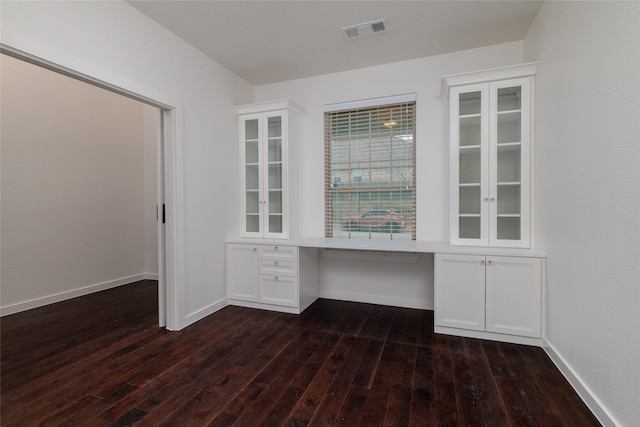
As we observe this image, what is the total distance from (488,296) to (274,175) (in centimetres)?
255

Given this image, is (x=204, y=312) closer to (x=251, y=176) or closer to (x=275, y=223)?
(x=275, y=223)

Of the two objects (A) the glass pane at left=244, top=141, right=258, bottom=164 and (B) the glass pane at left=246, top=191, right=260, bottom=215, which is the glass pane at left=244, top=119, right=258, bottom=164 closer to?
(A) the glass pane at left=244, top=141, right=258, bottom=164

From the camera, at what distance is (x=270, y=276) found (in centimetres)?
325

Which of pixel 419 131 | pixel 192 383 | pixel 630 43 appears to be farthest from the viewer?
pixel 419 131

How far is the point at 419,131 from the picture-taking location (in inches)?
129

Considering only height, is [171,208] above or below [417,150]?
below

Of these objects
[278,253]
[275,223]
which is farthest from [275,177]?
[278,253]

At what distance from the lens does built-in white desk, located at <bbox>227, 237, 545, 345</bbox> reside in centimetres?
239

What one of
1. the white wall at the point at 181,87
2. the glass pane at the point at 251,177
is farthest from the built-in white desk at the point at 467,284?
the glass pane at the point at 251,177

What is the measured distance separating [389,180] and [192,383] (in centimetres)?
275

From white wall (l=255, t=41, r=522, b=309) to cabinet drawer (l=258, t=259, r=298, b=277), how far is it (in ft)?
2.11

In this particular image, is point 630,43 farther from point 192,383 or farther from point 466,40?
point 192,383

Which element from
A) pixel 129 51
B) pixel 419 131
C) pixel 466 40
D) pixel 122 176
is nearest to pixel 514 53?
pixel 466 40

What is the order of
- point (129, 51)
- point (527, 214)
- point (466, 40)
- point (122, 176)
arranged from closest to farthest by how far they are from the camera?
1. point (129, 51)
2. point (527, 214)
3. point (466, 40)
4. point (122, 176)
